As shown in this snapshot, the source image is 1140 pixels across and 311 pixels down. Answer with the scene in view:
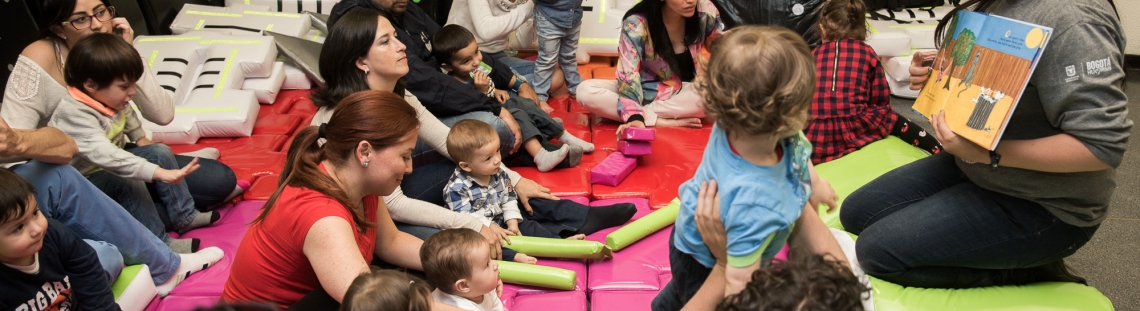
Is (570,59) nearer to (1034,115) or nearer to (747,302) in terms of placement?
(1034,115)

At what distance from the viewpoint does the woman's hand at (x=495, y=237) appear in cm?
232

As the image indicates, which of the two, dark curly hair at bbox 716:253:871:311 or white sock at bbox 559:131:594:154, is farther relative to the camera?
white sock at bbox 559:131:594:154

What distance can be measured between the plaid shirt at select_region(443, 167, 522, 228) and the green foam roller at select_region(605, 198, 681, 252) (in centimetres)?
35

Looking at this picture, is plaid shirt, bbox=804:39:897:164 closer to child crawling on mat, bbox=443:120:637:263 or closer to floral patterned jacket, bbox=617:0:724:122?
floral patterned jacket, bbox=617:0:724:122

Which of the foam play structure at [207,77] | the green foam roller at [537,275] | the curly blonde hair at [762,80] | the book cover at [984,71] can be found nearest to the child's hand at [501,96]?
the foam play structure at [207,77]

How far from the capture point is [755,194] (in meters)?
1.26

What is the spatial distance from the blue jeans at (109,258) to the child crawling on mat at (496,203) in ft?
3.12

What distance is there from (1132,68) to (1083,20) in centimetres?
405

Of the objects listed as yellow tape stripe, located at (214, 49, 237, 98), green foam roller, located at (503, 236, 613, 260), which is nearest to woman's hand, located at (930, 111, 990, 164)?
green foam roller, located at (503, 236, 613, 260)

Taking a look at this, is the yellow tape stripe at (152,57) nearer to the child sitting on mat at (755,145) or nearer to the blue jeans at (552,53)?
the blue jeans at (552,53)

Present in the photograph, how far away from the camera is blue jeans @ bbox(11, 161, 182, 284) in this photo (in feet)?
7.03

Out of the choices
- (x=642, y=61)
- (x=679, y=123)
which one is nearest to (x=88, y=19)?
(x=642, y=61)

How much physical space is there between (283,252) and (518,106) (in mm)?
1759

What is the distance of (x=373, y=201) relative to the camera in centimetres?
196
